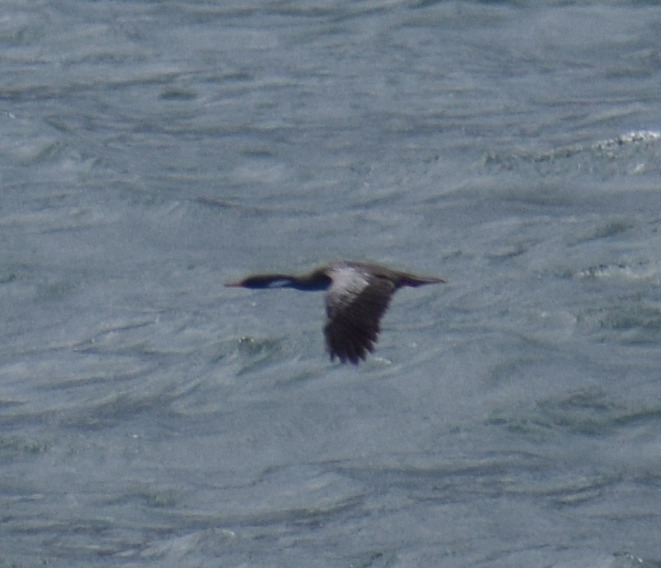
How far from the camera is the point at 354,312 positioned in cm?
691

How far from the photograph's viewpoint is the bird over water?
22.2ft

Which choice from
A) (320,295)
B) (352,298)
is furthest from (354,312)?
(320,295)

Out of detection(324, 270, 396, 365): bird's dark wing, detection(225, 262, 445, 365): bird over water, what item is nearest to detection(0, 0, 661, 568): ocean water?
detection(225, 262, 445, 365): bird over water

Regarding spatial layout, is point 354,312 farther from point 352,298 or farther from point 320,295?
point 320,295

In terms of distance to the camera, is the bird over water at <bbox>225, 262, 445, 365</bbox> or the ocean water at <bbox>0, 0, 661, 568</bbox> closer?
the bird over water at <bbox>225, 262, 445, 365</bbox>

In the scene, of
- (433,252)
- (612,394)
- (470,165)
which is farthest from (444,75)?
(612,394)

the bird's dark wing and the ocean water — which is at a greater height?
the bird's dark wing

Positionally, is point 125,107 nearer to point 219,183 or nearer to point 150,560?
point 219,183

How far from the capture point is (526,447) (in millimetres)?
9539

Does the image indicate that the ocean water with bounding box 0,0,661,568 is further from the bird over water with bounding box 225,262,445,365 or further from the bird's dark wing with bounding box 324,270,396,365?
the bird's dark wing with bounding box 324,270,396,365

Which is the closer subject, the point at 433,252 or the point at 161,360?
the point at 161,360

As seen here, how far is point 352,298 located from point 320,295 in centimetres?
471

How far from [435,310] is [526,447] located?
1.90 m

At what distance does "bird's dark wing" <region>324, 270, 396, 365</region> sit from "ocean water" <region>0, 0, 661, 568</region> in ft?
5.60
